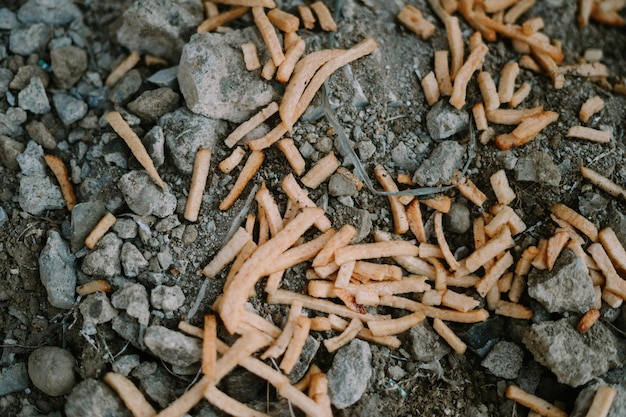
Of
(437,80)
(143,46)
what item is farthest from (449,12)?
Result: (143,46)

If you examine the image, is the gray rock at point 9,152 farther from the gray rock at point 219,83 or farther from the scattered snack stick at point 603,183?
the scattered snack stick at point 603,183

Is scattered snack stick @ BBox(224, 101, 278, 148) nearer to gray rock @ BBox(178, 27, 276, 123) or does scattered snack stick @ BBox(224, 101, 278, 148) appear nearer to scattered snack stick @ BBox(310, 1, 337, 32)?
gray rock @ BBox(178, 27, 276, 123)

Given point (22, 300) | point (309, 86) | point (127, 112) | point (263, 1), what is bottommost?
point (22, 300)

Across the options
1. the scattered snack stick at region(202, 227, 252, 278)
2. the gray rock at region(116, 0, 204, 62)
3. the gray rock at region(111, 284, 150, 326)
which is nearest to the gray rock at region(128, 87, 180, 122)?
the gray rock at region(116, 0, 204, 62)

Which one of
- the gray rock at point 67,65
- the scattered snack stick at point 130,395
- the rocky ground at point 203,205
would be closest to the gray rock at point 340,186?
the rocky ground at point 203,205

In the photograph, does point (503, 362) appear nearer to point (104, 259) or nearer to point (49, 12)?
point (104, 259)

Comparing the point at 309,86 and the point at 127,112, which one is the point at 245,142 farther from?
the point at 127,112
